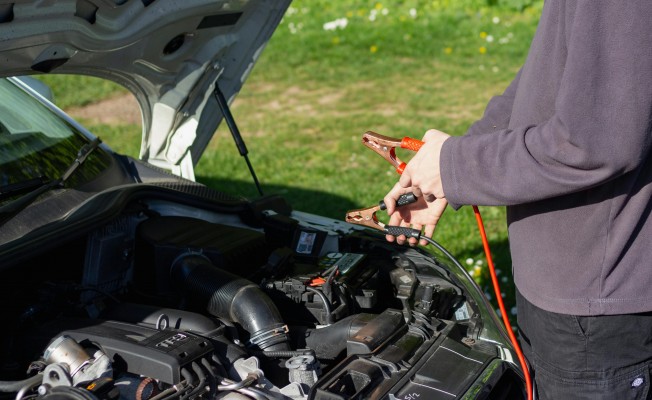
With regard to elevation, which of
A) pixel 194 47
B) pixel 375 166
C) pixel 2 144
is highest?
pixel 194 47

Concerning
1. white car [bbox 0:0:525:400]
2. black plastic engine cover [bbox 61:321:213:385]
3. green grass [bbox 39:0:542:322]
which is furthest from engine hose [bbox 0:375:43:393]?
green grass [bbox 39:0:542:322]

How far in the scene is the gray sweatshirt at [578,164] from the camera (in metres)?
1.72

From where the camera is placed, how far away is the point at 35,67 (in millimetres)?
2539

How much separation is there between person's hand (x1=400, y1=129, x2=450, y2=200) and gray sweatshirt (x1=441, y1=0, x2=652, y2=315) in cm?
5

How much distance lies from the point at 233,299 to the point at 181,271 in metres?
0.29

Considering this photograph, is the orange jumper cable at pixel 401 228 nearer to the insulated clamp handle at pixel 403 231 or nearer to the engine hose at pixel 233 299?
the insulated clamp handle at pixel 403 231

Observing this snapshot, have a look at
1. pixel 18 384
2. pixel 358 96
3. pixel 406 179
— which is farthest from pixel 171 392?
pixel 358 96

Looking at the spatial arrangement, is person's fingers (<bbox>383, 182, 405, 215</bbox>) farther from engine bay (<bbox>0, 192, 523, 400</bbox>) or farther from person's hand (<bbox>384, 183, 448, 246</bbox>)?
engine bay (<bbox>0, 192, 523, 400</bbox>)

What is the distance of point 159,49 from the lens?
3057mm

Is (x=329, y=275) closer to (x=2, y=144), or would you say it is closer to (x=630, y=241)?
(x=630, y=241)

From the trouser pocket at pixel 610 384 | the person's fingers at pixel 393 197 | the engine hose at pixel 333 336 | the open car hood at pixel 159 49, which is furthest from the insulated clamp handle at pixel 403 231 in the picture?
the open car hood at pixel 159 49

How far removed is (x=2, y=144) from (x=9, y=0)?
0.80 meters

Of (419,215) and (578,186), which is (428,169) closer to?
(578,186)

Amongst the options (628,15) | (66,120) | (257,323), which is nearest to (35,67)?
(66,120)
